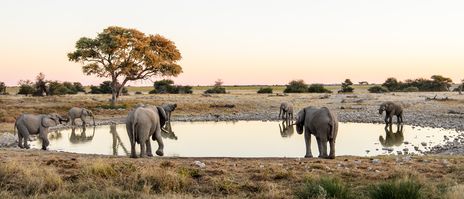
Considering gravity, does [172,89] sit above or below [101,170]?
above

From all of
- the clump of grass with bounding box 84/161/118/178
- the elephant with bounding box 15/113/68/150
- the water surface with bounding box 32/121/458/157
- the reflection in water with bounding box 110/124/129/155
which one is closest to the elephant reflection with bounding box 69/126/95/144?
the water surface with bounding box 32/121/458/157

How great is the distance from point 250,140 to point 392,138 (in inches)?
265

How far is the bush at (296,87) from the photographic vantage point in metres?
79.1

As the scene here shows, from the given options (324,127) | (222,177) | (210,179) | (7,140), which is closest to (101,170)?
(210,179)

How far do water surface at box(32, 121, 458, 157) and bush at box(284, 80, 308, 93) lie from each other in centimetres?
4922

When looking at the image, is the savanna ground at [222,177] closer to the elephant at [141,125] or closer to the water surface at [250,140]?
the elephant at [141,125]

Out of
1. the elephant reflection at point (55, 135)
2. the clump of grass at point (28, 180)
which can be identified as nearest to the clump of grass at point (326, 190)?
the clump of grass at point (28, 180)

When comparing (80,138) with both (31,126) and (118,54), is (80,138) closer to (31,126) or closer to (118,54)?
(31,126)

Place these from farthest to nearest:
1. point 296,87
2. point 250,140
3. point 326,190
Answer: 1. point 296,87
2. point 250,140
3. point 326,190

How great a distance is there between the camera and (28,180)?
9.35 metres

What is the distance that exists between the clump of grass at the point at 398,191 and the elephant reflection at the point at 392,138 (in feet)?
41.1

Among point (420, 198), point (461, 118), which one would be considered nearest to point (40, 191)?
point (420, 198)

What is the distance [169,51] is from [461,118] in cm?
3021

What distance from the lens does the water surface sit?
18.6m
